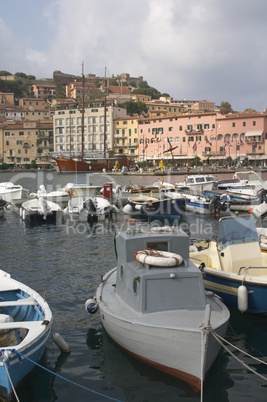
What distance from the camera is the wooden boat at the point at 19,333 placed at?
8.76 m

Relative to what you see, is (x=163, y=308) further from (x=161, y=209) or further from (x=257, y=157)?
(x=257, y=157)

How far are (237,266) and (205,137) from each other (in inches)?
3846

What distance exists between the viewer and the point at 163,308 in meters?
10.3

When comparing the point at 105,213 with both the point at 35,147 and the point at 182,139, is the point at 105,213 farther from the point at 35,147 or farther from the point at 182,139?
the point at 35,147

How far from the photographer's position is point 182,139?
115188mm

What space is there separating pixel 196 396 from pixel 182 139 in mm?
107621

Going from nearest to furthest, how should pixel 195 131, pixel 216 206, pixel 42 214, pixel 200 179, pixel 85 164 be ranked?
pixel 42 214
pixel 216 206
pixel 200 179
pixel 85 164
pixel 195 131

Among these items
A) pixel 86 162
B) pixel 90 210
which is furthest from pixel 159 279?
pixel 86 162

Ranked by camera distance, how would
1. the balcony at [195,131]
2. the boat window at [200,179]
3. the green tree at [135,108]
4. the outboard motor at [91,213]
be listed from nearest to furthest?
the outboard motor at [91,213] → the boat window at [200,179] → the balcony at [195,131] → the green tree at [135,108]

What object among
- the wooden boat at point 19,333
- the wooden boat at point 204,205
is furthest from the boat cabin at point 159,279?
the wooden boat at point 204,205

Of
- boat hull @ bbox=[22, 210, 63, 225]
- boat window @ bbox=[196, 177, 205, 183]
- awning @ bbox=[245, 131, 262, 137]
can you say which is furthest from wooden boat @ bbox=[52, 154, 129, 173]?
boat hull @ bbox=[22, 210, 63, 225]

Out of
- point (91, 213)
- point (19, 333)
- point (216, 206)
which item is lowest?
point (91, 213)

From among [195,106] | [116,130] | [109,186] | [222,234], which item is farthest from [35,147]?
[222,234]

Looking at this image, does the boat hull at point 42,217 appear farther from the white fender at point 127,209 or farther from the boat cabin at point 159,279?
the boat cabin at point 159,279
